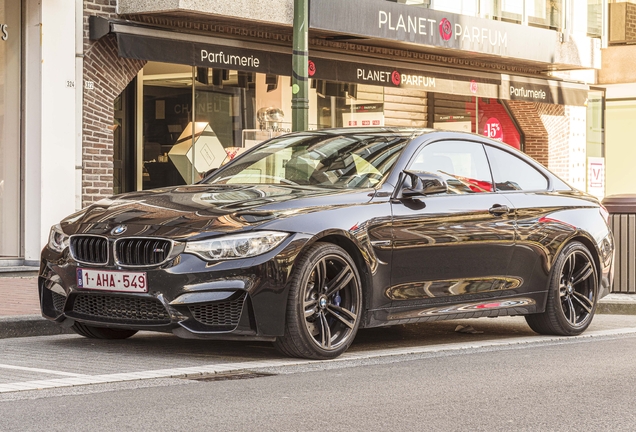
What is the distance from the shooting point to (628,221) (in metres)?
13.3

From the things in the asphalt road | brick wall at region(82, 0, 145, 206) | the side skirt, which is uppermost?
brick wall at region(82, 0, 145, 206)

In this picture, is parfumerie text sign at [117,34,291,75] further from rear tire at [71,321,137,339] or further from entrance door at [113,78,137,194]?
rear tire at [71,321,137,339]

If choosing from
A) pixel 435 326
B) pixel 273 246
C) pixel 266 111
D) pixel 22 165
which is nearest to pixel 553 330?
pixel 435 326

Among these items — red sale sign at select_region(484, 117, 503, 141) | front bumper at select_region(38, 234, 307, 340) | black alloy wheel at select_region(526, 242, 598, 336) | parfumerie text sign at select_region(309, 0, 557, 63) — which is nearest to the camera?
front bumper at select_region(38, 234, 307, 340)

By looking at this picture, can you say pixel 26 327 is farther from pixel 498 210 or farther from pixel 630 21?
pixel 630 21

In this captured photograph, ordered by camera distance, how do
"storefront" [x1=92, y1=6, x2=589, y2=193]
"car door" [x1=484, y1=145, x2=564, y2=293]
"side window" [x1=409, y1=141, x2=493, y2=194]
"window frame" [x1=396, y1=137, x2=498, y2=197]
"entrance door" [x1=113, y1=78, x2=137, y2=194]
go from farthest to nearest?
1. "entrance door" [x1=113, y1=78, x2=137, y2=194]
2. "storefront" [x1=92, y1=6, x2=589, y2=193]
3. "car door" [x1=484, y1=145, x2=564, y2=293]
4. "side window" [x1=409, y1=141, x2=493, y2=194]
5. "window frame" [x1=396, y1=137, x2=498, y2=197]

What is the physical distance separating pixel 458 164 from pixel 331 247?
179 cm

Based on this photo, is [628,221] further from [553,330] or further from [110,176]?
[110,176]

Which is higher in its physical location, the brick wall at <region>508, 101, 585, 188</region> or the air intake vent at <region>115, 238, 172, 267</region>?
the brick wall at <region>508, 101, 585, 188</region>

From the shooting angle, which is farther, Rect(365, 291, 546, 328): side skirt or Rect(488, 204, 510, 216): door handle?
Rect(488, 204, 510, 216): door handle

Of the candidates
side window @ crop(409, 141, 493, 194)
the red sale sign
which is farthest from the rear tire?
the red sale sign

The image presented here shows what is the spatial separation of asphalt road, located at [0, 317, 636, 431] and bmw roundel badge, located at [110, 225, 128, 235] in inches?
31.2

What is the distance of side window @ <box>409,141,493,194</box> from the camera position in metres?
8.48

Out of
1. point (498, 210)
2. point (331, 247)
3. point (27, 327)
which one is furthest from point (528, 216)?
point (27, 327)
